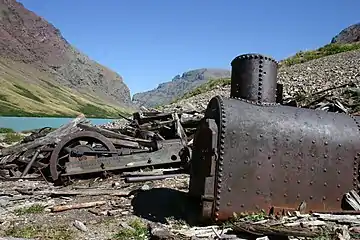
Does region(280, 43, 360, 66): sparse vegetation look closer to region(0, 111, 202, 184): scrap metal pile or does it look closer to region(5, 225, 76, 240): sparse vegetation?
region(0, 111, 202, 184): scrap metal pile

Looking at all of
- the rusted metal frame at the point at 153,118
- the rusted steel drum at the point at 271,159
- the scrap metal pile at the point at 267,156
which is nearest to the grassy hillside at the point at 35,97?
the rusted metal frame at the point at 153,118

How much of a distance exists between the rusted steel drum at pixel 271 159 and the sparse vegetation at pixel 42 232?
82.2 inches

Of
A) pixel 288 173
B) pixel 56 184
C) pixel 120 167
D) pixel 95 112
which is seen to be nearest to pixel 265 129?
pixel 288 173

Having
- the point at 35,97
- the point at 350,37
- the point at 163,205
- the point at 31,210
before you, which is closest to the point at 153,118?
the point at 163,205

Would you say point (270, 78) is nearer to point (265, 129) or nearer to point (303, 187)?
point (265, 129)

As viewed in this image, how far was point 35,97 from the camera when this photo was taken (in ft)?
440

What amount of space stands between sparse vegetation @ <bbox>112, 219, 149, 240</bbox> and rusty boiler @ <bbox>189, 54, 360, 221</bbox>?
34.6 inches

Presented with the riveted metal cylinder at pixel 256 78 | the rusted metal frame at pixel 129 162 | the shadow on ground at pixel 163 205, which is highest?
the riveted metal cylinder at pixel 256 78

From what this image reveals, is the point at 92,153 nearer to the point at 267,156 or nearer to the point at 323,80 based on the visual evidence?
the point at 267,156

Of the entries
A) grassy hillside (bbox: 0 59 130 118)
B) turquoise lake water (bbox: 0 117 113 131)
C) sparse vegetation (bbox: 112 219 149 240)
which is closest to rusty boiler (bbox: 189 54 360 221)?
sparse vegetation (bbox: 112 219 149 240)

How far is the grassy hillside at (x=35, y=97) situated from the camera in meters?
111

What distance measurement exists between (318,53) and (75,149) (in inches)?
1016

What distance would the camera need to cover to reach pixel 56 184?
384 inches

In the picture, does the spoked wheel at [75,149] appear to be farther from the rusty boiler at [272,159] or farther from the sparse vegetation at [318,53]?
the sparse vegetation at [318,53]
